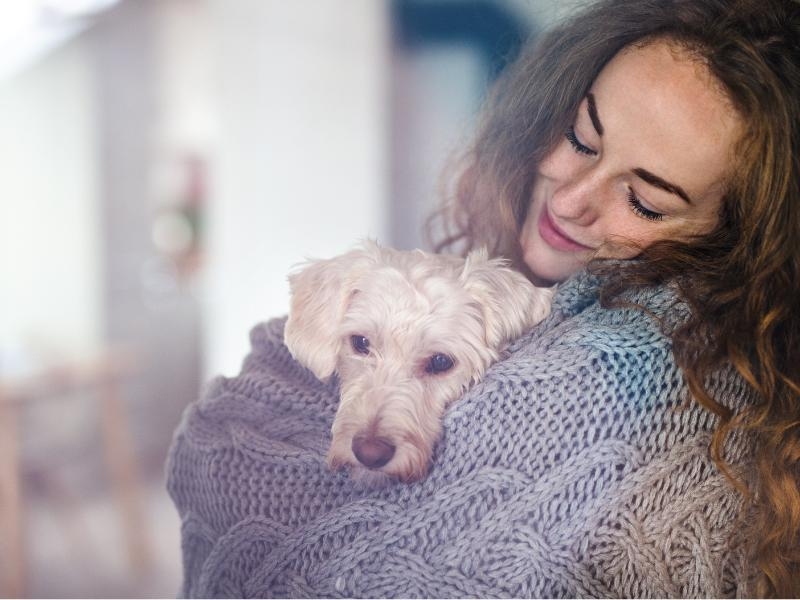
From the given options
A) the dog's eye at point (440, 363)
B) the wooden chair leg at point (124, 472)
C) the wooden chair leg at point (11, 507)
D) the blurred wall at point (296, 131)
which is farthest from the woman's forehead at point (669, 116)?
the wooden chair leg at point (11, 507)

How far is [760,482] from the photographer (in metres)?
0.63

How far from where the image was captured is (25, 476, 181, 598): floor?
0.90 m

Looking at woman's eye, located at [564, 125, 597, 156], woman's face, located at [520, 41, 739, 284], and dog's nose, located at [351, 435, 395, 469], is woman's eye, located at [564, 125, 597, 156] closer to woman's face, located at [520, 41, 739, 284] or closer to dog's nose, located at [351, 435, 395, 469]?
woman's face, located at [520, 41, 739, 284]

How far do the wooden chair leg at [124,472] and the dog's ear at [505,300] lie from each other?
1.91 feet

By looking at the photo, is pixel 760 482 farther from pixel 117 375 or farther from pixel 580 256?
pixel 117 375

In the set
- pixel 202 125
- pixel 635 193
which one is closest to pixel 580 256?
pixel 635 193

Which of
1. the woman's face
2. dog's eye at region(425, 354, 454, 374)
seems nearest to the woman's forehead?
the woman's face

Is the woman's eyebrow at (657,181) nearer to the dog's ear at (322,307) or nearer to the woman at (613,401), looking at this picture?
the woman at (613,401)

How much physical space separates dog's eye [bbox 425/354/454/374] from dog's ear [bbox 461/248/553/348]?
40mm

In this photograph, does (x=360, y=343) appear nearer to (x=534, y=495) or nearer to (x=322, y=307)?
(x=322, y=307)

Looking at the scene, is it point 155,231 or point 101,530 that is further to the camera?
point 155,231

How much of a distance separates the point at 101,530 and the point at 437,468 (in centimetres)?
72

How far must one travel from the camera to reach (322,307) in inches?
26.1

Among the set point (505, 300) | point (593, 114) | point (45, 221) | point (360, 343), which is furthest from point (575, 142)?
point (45, 221)
